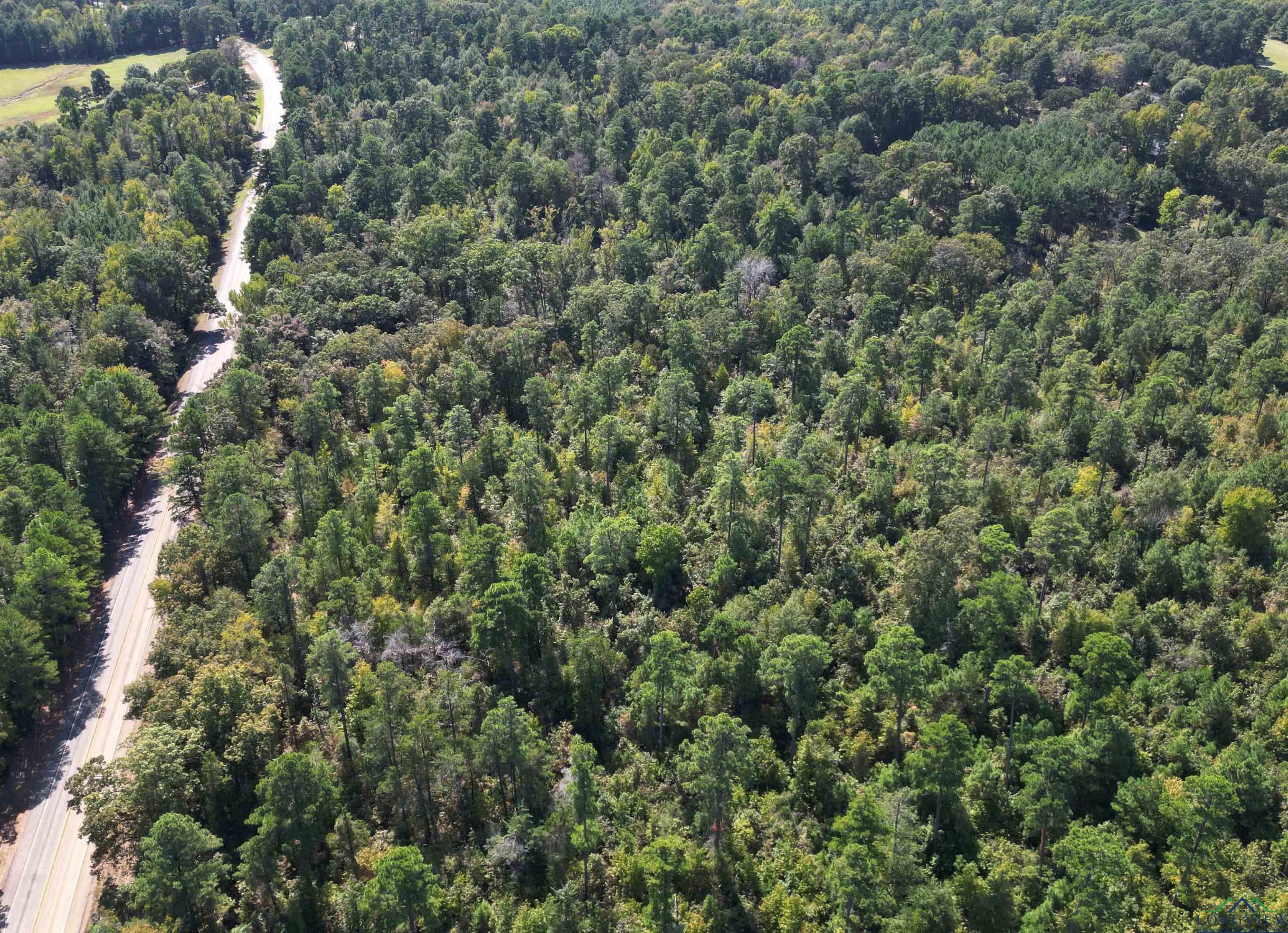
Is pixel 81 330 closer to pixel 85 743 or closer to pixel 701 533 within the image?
pixel 85 743

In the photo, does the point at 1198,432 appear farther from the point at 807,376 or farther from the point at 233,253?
the point at 233,253

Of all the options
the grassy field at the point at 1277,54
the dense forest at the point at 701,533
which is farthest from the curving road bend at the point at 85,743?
the grassy field at the point at 1277,54

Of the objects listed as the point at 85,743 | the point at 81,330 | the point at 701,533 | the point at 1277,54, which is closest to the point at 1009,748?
the point at 701,533

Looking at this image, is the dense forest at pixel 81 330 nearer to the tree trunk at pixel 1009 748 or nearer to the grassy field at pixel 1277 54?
the tree trunk at pixel 1009 748

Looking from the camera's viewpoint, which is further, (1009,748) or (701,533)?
(701,533)

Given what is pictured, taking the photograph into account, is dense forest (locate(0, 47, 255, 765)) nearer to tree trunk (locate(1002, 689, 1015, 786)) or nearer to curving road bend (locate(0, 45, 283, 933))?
curving road bend (locate(0, 45, 283, 933))

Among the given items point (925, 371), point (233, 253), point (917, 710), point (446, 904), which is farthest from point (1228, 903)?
point (233, 253)
